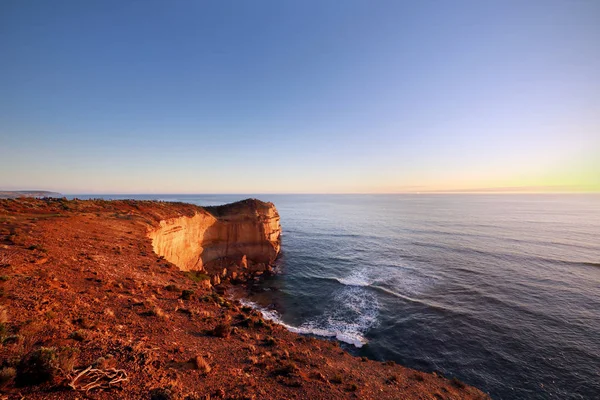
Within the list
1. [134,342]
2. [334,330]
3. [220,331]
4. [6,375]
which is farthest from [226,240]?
[6,375]

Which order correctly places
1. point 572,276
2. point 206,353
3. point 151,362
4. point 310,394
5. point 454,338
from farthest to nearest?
point 572,276 < point 454,338 < point 206,353 < point 310,394 < point 151,362

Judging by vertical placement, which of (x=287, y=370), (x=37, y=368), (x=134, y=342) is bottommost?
(x=287, y=370)

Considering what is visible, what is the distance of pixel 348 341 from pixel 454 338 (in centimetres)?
920

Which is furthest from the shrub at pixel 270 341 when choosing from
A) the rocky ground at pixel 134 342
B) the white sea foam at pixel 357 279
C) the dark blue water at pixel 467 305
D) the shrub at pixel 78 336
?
the white sea foam at pixel 357 279

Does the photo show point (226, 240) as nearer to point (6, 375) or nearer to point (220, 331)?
point (220, 331)

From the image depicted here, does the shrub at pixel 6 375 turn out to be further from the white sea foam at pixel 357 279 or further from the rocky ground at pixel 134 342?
the white sea foam at pixel 357 279

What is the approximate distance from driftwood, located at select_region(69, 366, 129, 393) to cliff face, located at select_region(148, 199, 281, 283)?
26202 mm

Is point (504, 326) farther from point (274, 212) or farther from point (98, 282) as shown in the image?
point (274, 212)

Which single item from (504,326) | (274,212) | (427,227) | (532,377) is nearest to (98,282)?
(532,377)

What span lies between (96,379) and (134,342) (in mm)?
2647

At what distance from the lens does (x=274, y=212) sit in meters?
49.5

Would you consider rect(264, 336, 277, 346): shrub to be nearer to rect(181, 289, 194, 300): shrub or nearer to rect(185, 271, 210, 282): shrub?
rect(181, 289, 194, 300): shrub

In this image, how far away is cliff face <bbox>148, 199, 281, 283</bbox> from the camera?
33406 mm

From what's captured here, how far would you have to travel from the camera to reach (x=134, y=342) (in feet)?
29.5
